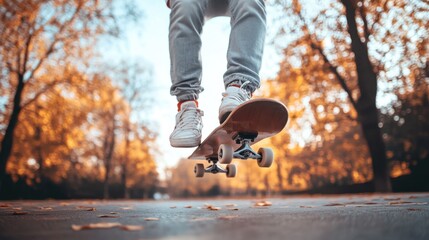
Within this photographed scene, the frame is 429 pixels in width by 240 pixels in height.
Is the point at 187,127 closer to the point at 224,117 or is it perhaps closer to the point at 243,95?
the point at 224,117

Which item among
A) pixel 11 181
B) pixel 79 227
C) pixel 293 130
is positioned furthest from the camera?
pixel 293 130

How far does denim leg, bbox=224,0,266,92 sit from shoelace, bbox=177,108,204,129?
276 mm

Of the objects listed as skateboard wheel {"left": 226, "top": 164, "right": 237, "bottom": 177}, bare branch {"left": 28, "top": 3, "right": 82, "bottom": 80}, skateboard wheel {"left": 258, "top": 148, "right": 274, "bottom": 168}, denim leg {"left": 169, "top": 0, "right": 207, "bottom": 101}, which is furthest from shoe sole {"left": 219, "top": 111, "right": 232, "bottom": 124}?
bare branch {"left": 28, "top": 3, "right": 82, "bottom": 80}

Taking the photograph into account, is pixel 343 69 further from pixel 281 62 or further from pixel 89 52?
pixel 89 52

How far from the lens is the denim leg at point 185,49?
2258mm

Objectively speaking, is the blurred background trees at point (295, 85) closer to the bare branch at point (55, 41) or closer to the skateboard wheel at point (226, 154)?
the bare branch at point (55, 41)

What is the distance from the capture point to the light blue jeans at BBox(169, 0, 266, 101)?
7.06 ft

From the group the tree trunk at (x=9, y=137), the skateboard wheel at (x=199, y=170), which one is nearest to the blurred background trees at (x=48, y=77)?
the tree trunk at (x=9, y=137)

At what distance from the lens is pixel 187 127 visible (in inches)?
87.2

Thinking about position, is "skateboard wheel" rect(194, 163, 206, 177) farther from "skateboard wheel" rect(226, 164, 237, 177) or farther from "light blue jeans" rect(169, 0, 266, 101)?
"light blue jeans" rect(169, 0, 266, 101)

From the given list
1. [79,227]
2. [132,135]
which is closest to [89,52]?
[132,135]

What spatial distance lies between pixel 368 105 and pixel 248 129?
8195mm

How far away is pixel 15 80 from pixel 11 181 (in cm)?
642

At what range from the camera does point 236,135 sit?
2.30 metres
